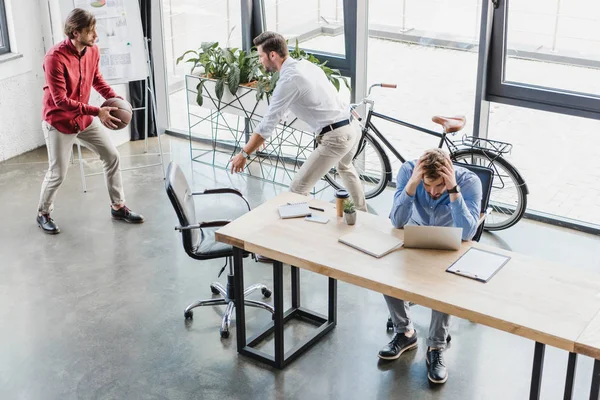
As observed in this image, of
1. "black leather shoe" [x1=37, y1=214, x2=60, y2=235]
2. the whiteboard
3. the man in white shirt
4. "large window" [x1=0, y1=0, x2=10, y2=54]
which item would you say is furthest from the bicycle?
"large window" [x1=0, y1=0, x2=10, y2=54]

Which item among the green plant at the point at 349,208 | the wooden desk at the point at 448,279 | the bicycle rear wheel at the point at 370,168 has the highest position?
the green plant at the point at 349,208

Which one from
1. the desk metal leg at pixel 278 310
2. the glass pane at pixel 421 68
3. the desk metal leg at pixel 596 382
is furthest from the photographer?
the glass pane at pixel 421 68

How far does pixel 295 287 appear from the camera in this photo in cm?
516

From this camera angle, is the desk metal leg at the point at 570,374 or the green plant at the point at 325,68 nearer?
the desk metal leg at the point at 570,374

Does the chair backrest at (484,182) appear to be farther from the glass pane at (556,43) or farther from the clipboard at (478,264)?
the glass pane at (556,43)

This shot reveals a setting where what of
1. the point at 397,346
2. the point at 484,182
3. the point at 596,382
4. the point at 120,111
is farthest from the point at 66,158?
the point at 596,382

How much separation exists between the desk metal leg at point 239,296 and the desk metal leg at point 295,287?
472 mm

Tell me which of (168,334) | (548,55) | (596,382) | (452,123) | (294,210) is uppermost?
(548,55)

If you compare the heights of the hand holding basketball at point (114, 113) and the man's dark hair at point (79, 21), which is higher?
the man's dark hair at point (79, 21)

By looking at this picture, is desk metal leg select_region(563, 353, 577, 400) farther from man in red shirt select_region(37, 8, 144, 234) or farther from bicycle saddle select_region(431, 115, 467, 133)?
man in red shirt select_region(37, 8, 144, 234)

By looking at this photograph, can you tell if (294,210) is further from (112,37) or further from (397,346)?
(112,37)

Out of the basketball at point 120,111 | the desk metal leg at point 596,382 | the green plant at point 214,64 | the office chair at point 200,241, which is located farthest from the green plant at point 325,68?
the desk metal leg at point 596,382

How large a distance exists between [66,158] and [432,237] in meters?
3.21

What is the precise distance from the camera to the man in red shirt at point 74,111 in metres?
5.95
